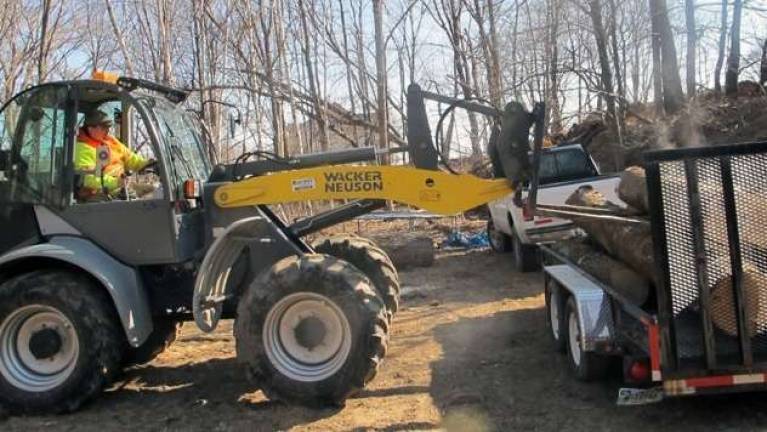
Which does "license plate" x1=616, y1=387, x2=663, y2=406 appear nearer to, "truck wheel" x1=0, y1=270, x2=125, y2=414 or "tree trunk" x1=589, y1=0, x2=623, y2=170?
"truck wheel" x1=0, y1=270, x2=125, y2=414

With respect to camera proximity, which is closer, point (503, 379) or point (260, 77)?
point (503, 379)

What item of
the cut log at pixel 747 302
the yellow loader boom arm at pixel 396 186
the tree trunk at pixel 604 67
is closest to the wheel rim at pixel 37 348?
the yellow loader boom arm at pixel 396 186

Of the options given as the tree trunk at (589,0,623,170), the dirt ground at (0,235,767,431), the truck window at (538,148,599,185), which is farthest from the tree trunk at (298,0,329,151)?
the dirt ground at (0,235,767,431)

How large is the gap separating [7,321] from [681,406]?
5185 millimetres

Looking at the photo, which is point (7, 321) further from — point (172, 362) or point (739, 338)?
point (739, 338)

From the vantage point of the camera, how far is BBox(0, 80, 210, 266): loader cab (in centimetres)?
609

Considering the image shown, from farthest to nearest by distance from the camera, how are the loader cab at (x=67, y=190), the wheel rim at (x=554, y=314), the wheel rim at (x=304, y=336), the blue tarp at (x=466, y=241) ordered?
the blue tarp at (x=466, y=241) → the wheel rim at (x=554, y=314) → the loader cab at (x=67, y=190) → the wheel rim at (x=304, y=336)

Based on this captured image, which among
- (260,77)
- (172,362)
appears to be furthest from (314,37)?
(172,362)

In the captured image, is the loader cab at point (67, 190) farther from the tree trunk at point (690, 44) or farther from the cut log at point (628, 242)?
the tree trunk at point (690, 44)

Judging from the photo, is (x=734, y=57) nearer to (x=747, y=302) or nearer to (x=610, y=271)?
(x=610, y=271)

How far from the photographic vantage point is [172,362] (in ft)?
24.7

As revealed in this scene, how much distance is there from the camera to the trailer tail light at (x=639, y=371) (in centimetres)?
482

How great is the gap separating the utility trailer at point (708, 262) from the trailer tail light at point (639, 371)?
17 cm

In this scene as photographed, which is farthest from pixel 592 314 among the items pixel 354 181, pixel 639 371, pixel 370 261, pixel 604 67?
pixel 604 67
